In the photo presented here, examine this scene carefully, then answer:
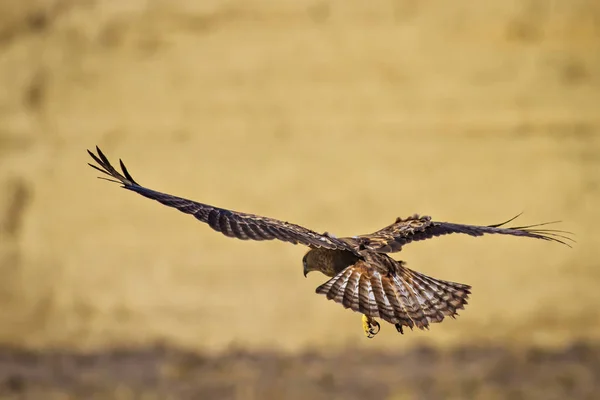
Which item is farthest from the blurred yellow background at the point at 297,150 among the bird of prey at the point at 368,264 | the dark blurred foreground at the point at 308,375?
the bird of prey at the point at 368,264

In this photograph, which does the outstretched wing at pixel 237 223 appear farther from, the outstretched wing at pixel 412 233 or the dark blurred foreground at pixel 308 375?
the dark blurred foreground at pixel 308 375

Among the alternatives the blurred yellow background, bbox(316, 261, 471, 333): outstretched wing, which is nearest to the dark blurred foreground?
the blurred yellow background

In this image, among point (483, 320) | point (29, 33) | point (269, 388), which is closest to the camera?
point (269, 388)

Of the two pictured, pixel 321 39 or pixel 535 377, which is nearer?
pixel 535 377

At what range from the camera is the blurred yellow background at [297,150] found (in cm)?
2267

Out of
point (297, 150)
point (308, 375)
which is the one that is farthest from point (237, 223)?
point (297, 150)

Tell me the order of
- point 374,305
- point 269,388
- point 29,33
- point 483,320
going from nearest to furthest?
point 374,305 < point 269,388 < point 483,320 < point 29,33

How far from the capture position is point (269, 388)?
20609 mm

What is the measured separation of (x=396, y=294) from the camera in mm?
10062

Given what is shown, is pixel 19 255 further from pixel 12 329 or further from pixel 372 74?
pixel 372 74

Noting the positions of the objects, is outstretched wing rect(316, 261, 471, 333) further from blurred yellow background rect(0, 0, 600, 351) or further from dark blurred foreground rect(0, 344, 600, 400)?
blurred yellow background rect(0, 0, 600, 351)

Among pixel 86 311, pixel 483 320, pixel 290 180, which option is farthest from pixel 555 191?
pixel 86 311

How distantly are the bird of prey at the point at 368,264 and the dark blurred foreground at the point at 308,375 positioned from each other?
1010 centimetres

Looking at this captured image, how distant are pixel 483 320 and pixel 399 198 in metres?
2.20
